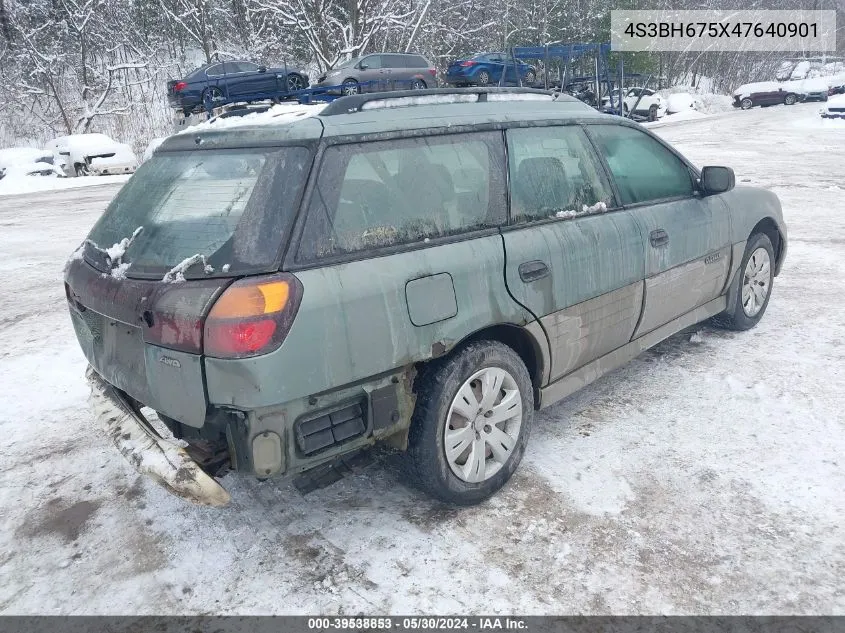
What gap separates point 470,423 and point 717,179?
8.12 ft

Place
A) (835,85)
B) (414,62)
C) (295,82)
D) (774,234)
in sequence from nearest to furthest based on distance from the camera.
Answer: (774,234) < (295,82) < (414,62) < (835,85)

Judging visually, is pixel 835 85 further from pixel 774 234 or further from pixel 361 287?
pixel 361 287

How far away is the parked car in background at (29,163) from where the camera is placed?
63.7 feet

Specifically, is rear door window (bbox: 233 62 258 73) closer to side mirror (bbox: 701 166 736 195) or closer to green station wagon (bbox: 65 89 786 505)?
side mirror (bbox: 701 166 736 195)

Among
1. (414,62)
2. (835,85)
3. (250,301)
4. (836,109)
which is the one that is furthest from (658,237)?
(835,85)

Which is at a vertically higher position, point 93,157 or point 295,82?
point 295,82

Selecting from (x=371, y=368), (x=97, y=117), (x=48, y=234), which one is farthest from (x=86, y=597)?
(x=97, y=117)

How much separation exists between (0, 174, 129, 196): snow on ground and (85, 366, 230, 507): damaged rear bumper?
16109 mm

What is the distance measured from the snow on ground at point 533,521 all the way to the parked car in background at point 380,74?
18.1m

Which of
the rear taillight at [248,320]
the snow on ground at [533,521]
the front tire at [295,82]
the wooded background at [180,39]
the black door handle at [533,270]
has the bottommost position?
the snow on ground at [533,521]

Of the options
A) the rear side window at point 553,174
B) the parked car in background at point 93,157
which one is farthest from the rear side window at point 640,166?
the parked car in background at point 93,157

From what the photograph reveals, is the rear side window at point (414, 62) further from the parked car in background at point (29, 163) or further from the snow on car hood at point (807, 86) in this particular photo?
the snow on car hood at point (807, 86)

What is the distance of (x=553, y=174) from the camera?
3.33 meters

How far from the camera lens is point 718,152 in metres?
16.6
